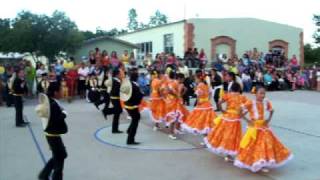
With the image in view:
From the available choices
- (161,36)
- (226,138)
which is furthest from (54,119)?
(161,36)

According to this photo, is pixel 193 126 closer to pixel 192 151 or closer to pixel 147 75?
pixel 192 151

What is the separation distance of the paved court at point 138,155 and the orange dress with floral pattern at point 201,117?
0.41 meters

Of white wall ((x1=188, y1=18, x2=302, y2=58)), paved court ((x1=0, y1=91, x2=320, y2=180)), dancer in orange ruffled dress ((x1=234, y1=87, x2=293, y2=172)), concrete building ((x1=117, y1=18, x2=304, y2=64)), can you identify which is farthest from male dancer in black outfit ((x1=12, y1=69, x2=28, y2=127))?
white wall ((x1=188, y1=18, x2=302, y2=58))

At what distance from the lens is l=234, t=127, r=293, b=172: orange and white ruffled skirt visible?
7.24 m

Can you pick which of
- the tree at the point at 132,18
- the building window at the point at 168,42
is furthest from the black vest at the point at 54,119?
the tree at the point at 132,18

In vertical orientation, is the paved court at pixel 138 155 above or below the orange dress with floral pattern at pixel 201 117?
below

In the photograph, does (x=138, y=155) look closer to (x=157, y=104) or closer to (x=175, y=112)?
(x=175, y=112)

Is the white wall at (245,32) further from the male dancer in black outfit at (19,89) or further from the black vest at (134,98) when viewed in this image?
the black vest at (134,98)

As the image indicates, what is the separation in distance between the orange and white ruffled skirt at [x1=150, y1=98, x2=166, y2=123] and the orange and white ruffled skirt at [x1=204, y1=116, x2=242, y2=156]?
3.27 meters

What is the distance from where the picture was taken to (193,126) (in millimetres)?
9609

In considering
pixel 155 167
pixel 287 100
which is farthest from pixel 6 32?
pixel 155 167

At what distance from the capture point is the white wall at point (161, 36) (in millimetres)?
29094

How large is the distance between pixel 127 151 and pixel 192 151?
1.35 metres

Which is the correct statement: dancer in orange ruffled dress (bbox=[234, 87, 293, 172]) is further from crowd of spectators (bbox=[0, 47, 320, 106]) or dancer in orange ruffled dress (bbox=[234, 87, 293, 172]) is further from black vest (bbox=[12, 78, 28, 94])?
crowd of spectators (bbox=[0, 47, 320, 106])
